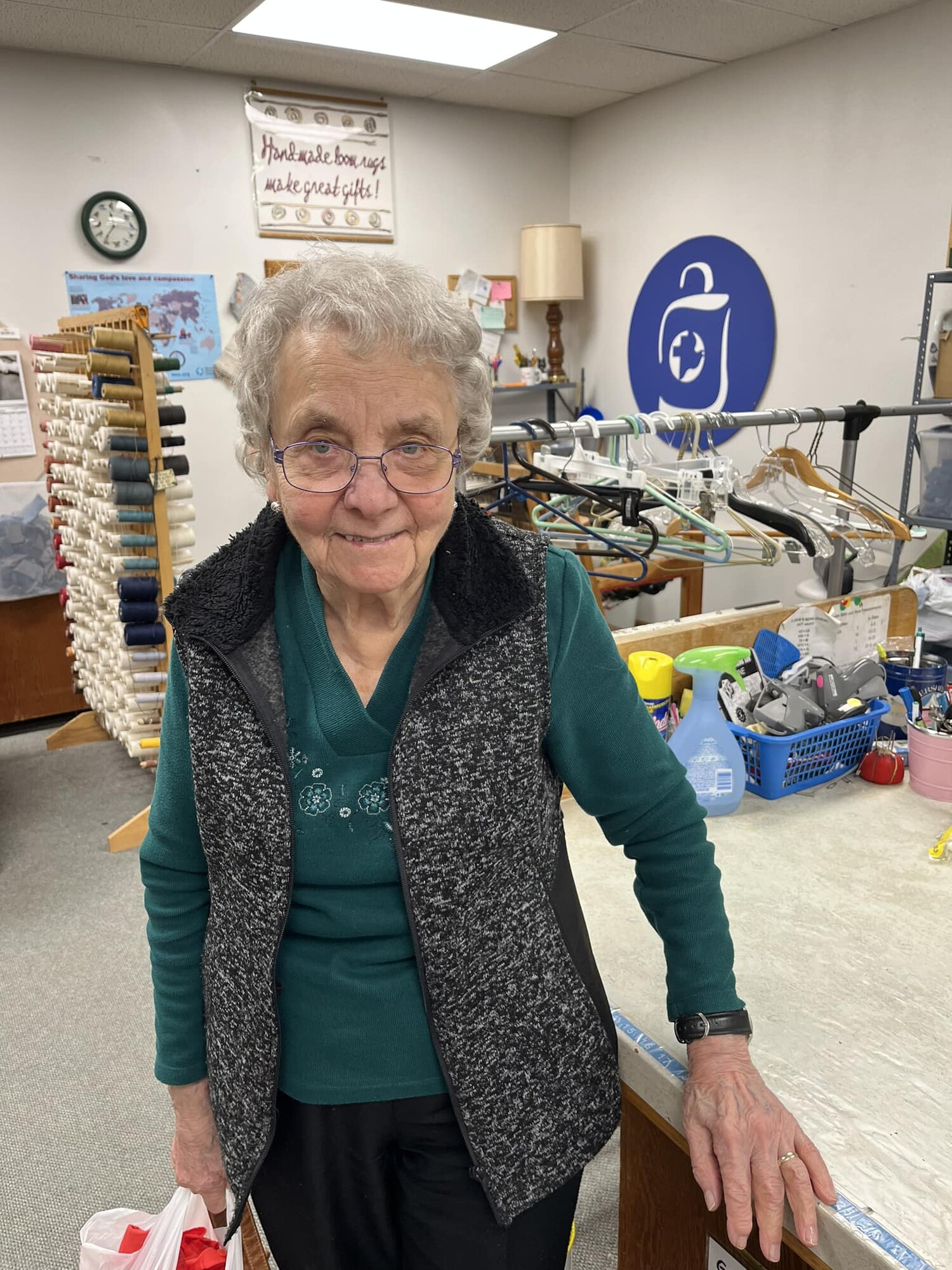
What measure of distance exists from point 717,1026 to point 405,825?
0.37 m

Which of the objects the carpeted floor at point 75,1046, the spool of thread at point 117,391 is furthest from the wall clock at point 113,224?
the carpeted floor at point 75,1046

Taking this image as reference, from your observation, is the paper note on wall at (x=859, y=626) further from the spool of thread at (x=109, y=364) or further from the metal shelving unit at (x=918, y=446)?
the spool of thread at (x=109, y=364)

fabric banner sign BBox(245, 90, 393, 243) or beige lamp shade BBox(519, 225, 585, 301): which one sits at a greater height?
fabric banner sign BBox(245, 90, 393, 243)

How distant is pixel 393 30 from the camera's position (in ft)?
11.9

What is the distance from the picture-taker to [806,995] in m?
1.03

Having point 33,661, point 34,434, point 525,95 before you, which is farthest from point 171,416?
point 525,95

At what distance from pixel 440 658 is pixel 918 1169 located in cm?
62

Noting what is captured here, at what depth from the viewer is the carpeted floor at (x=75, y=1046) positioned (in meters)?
1.78

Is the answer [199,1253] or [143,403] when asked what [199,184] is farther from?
[199,1253]

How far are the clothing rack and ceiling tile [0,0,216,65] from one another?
249 centimetres

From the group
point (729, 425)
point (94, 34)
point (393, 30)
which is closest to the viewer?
point (729, 425)

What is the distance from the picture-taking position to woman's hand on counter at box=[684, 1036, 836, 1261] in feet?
2.61

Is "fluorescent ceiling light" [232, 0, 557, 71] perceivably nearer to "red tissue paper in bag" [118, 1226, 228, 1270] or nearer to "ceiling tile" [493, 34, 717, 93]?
"ceiling tile" [493, 34, 717, 93]

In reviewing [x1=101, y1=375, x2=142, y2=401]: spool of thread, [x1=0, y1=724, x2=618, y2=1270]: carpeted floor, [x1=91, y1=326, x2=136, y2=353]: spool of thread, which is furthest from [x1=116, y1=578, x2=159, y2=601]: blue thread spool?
[x1=0, y1=724, x2=618, y2=1270]: carpeted floor
